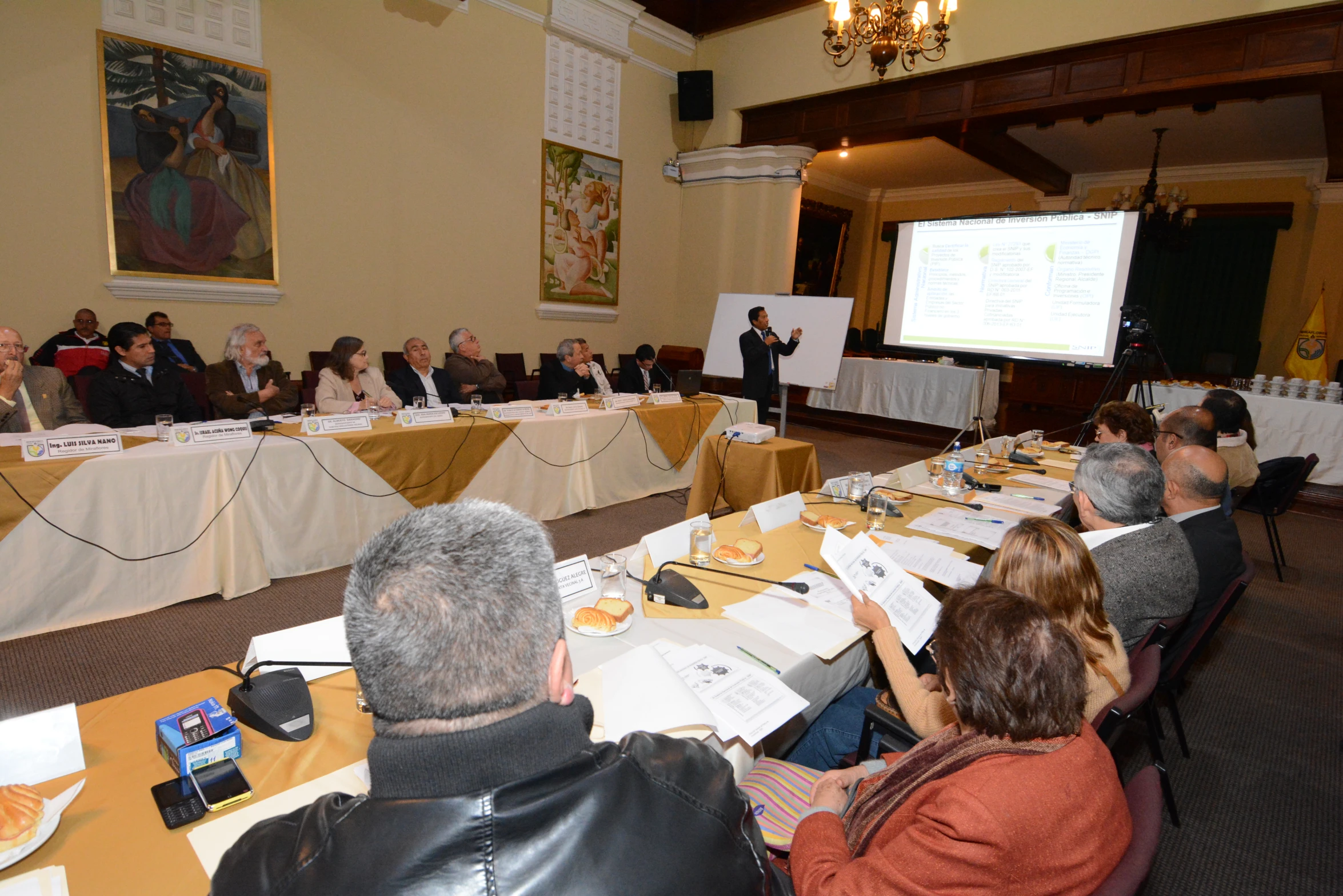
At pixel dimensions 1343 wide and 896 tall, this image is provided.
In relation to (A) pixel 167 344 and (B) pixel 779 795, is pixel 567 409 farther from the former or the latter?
(B) pixel 779 795

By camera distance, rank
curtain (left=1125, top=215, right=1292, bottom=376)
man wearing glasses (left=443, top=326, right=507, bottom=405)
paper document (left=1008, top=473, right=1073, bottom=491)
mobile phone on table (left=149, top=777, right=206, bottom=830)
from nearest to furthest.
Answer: mobile phone on table (left=149, top=777, right=206, bottom=830), paper document (left=1008, top=473, right=1073, bottom=491), man wearing glasses (left=443, top=326, right=507, bottom=405), curtain (left=1125, top=215, right=1292, bottom=376)

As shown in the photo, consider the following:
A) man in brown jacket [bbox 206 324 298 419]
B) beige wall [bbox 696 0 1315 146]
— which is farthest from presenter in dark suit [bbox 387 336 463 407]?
beige wall [bbox 696 0 1315 146]

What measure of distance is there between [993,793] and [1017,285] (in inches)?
169

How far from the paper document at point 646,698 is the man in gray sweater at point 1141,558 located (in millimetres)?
1193

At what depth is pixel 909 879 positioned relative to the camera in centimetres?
86

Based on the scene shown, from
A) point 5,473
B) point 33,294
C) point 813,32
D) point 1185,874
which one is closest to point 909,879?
point 1185,874

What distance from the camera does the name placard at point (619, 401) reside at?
466 cm

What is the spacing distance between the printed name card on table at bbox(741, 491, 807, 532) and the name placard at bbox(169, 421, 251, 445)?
7.66ft

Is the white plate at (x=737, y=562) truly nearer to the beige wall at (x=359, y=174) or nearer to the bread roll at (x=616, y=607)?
the bread roll at (x=616, y=607)

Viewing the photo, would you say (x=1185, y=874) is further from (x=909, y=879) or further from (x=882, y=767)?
(x=909, y=879)

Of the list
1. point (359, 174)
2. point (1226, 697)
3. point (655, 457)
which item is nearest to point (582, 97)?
point (359, 174)

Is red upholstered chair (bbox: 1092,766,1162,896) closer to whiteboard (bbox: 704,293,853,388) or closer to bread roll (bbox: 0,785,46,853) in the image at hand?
bread roll (bbox: 0,785,46,853)

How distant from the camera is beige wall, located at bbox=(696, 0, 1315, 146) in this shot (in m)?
5.05

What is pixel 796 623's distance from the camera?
161 centimetres
